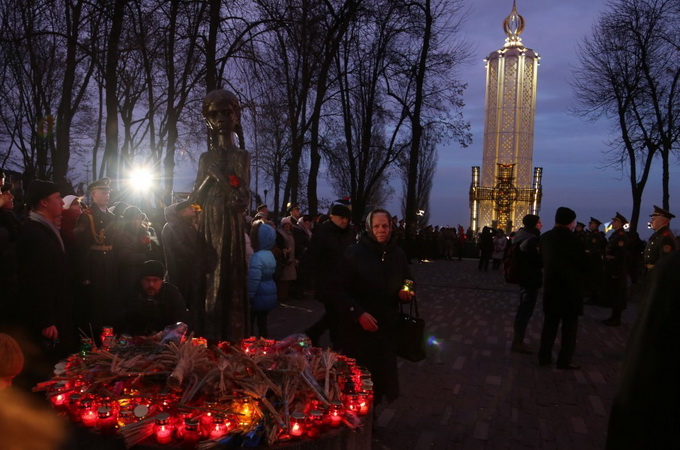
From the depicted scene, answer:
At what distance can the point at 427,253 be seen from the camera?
30.9m

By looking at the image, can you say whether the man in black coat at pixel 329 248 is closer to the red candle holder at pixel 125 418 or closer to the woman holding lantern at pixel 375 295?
the woman holding lantern at pixel 375 295

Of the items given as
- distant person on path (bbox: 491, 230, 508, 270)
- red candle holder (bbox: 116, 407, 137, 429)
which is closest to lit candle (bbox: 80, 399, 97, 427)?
red candle holder (bbox: 116, 407, 137, 429)

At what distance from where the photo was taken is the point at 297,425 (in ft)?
8.26

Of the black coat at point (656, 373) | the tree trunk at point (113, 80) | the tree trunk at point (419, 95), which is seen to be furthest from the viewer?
the tree trunk at point (419, 95)

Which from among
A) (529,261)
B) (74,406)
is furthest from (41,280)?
(529,261)

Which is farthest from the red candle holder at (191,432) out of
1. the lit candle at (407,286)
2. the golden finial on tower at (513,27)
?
the golden finial on tower at (513,27)

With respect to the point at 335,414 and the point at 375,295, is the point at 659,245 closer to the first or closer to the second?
the point at 375,295

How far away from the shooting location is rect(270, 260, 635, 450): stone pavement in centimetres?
478

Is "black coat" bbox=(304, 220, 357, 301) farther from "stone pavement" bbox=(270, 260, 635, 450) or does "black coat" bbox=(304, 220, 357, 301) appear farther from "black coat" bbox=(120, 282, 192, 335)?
"black coat" bbox=(120, 282, 192, 335)

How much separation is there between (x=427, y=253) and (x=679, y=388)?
98.0 feet

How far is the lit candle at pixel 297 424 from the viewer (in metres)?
2.50

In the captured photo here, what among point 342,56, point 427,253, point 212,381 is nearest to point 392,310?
point 212,381

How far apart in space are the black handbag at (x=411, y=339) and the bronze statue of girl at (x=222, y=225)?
1293mm

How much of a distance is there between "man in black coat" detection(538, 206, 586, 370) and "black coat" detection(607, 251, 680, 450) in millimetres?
5928
